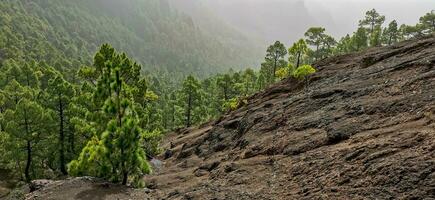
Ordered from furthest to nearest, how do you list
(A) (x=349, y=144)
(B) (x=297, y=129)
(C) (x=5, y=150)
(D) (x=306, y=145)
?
(C) (x=5, y=150), (B) (x=297, y=129), (D) (x=306, y=145), (A) (x=349, y=144)

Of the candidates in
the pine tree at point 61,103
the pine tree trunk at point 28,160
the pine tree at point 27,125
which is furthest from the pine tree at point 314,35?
the pine tree trunk at point 28,160

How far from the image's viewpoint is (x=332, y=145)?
2484cm

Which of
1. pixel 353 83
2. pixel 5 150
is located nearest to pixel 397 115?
pixel 353 83

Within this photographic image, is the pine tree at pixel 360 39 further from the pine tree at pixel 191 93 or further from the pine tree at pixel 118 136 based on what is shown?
the pine tree at pixel 118 136

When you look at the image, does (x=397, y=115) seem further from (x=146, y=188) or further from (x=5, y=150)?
(x=5, y=150)

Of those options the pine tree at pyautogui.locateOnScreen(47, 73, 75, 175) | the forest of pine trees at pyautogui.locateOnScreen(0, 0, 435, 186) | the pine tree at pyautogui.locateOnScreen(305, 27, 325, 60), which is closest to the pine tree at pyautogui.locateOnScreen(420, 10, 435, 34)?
the forest of pine trees at pyautogui.locateOnScreen(0, 0, 435, 186)

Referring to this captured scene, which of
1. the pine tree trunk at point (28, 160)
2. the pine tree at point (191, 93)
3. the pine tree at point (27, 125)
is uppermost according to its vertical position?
the pine tree at point (191, 93)

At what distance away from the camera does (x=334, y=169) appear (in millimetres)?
21234

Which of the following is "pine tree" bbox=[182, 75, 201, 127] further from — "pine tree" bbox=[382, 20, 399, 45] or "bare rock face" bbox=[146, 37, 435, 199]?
"pine tree" bbox=[382, 20, 399, 45]

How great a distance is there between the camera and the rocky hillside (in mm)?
18875

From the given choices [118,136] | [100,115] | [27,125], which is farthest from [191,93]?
[118,136]

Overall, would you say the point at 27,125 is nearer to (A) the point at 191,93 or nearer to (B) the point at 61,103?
Result: (B) the point at 61,103

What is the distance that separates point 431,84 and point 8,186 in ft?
158

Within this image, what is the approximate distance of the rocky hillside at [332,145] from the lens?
61.9 ft
